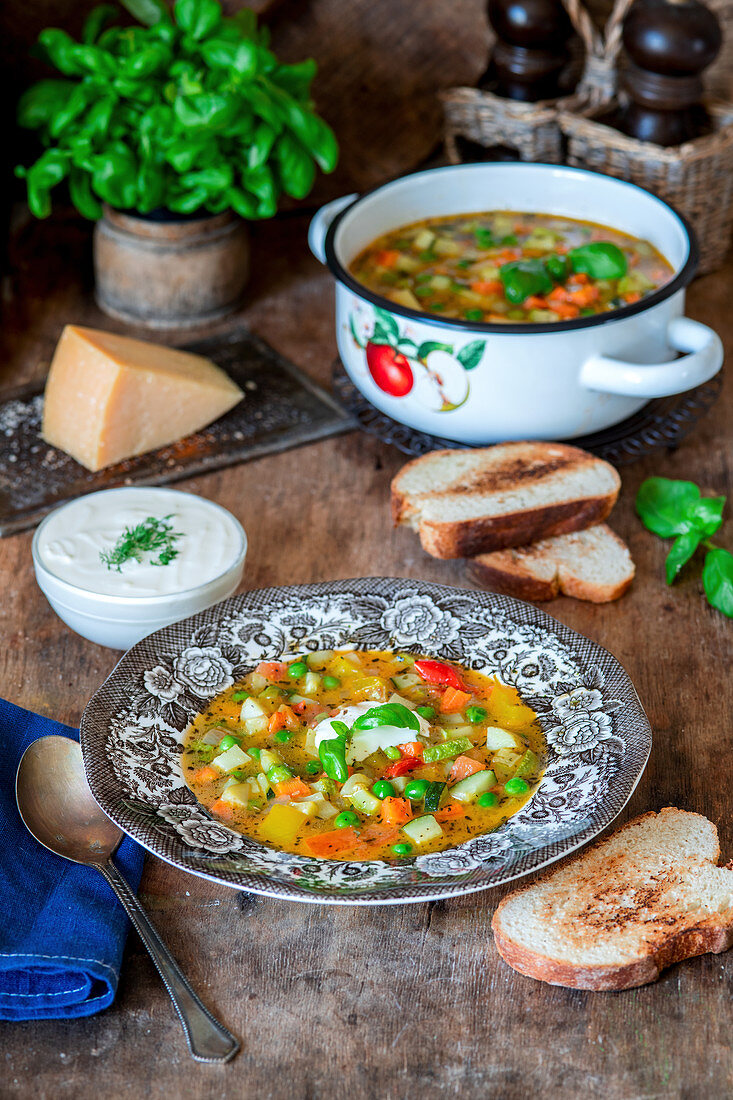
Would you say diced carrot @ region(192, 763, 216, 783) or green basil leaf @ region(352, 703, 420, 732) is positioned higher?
green basil leaf @ region(352, 703, 420, 732)

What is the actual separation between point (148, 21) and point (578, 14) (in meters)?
1.27

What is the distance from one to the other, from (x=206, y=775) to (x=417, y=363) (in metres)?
1.12

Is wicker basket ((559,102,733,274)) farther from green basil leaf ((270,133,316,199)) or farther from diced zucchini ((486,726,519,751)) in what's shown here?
diced zucchini ((486,726,519,751))

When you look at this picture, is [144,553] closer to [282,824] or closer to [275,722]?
[275,722]

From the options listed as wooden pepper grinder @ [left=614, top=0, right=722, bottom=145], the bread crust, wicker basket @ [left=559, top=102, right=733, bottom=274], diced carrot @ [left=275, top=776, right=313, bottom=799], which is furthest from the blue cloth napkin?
wooden pepper grinder @ [left=614, top=0, right=722, bottom=145]

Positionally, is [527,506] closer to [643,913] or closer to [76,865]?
[643,913]

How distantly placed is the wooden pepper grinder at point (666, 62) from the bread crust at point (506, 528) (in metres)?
1.47

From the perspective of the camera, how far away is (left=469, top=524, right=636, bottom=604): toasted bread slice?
2352 mm

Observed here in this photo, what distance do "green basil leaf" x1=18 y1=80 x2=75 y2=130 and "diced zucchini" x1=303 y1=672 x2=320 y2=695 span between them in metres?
1.88

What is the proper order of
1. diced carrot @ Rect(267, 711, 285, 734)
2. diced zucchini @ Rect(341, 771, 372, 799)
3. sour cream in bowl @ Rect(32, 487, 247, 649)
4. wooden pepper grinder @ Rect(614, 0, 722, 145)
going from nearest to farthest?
1. diced zucchini @ Rect(341, 771, 372, 799)
2. diced carrot @ Rect(267, 711, 285, 734)
3. sour cream in bowl @ Rect(32, 487, 247, 649)
4. wooden pepper grinder @ Rect(614, 0, 722, 145)

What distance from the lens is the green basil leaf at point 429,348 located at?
2410mm

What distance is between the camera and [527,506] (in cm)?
239

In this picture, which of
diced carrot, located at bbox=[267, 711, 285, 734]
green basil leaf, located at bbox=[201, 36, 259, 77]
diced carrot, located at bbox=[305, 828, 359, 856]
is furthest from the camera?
green basil leaf, located at bbox=[201, 36, 259, 77]

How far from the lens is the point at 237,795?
5.55 feet
